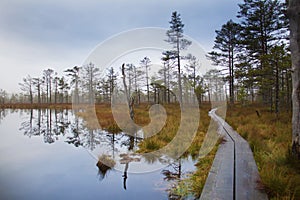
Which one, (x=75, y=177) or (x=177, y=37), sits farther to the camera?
(x=177, y=37)

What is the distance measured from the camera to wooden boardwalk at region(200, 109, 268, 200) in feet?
9.07

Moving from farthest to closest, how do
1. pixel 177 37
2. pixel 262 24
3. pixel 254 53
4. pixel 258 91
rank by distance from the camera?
pixel 177 37
pixel 258 91
pixel 254 53
pixel 262 24

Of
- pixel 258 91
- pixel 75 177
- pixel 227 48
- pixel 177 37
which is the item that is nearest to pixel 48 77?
pixel 177 37

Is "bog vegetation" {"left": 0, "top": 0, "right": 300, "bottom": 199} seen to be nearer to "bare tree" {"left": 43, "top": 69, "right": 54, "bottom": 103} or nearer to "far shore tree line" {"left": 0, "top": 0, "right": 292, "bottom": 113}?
"far shore tree line" {"left": 0, "top": 0, "right": 292, "bottom": 113}

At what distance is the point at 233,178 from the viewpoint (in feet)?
11.0

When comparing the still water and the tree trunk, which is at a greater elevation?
the tree trunk

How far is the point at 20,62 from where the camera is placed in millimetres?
27547

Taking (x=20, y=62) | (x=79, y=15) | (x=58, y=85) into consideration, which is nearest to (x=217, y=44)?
(x=79, y=15)

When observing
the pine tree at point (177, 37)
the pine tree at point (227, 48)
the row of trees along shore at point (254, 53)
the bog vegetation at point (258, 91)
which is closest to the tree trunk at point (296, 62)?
the row of trees along shore at point (254, 53)

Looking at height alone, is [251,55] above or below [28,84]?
below

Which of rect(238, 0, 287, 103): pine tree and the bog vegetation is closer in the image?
the bog vegetation

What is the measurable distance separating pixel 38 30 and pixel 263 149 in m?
22.1

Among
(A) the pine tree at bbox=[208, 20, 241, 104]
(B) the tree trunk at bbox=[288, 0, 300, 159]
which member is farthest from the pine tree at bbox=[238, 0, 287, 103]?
(B) the tree trunk at bbox=[288, 0, 300, 159]

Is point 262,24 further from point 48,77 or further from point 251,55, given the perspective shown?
point 48,77
